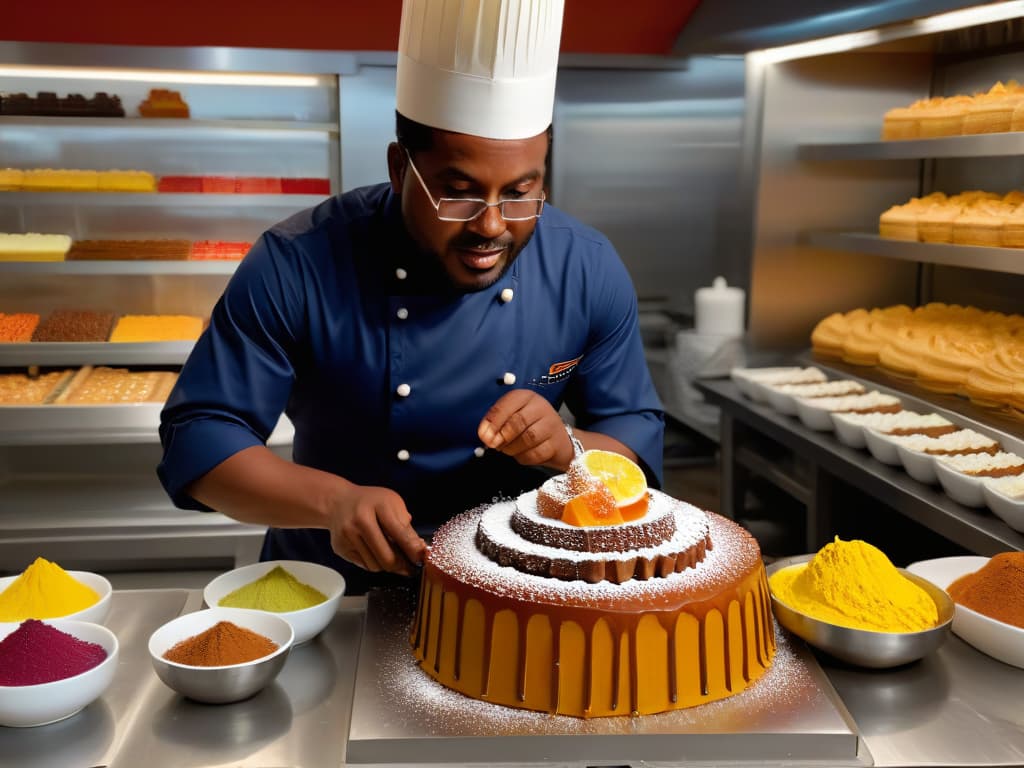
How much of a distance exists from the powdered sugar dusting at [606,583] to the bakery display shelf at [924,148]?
70.5 inches

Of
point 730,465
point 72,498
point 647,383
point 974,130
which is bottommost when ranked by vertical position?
point 72,498

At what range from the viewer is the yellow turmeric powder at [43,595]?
152cm

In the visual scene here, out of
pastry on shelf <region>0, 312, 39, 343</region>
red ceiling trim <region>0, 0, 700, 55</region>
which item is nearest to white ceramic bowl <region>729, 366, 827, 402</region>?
red ceiling trim <region>0, 0, 700, 55</region>

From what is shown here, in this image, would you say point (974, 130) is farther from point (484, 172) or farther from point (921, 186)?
point (484, 172)

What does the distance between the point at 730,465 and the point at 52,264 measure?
2603 mm

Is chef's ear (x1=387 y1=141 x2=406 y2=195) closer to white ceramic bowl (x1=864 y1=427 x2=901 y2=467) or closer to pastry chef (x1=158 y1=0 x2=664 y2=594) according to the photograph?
pastry chef (x1=158 y1=0 x2=664 y2=594)

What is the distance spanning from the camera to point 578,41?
4254 millimetres

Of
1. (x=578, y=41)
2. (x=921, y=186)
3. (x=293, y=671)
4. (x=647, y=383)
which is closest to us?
(x=293, y=671)

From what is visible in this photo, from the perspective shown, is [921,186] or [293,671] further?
[921,186]

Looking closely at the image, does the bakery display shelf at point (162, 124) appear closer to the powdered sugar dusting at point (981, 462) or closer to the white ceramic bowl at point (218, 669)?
the powdered sugar dusting at point (981, 462)

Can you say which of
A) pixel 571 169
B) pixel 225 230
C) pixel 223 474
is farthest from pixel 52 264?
pixel 223 474

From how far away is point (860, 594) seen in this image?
1492 millimetres

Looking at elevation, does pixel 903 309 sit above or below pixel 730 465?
above

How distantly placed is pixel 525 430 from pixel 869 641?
0.58m
